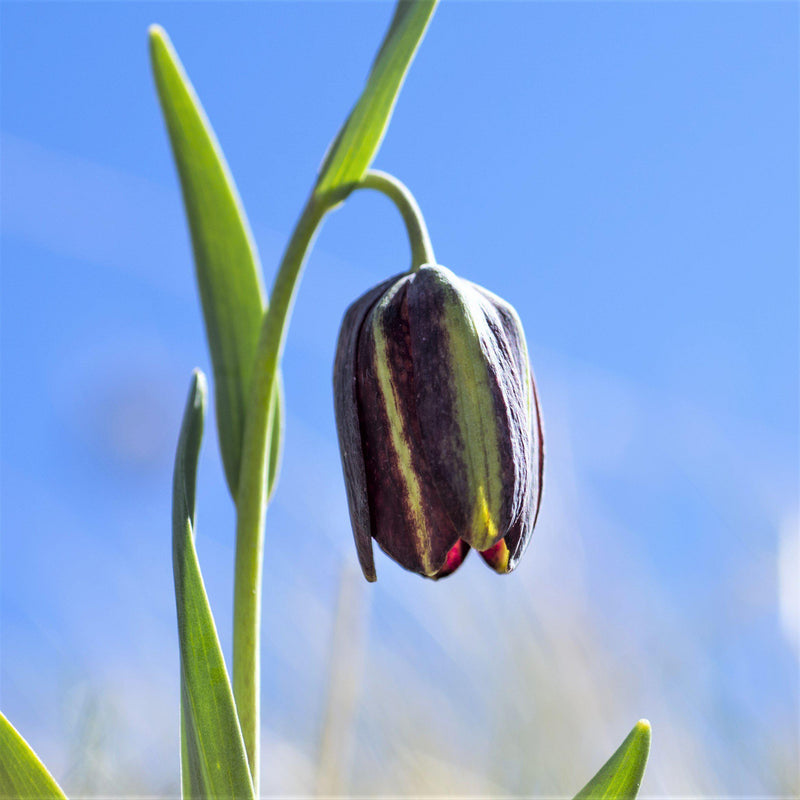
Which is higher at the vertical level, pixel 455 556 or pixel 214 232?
pixel 214 232

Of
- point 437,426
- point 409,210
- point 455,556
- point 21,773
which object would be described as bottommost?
point 21,773

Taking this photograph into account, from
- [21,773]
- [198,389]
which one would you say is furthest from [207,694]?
[198,389]

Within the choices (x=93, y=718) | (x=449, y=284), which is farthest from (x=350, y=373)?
(x=93, y=718)

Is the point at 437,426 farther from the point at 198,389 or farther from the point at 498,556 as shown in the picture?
the point at 198,389

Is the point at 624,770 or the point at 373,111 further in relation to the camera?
the point at 373,111

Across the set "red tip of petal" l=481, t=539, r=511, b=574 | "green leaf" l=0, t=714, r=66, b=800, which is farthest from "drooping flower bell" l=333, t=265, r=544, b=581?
"green leaf" l=0, t=714, r=66, b=800

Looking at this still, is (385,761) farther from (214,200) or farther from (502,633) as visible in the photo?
(214,200)
